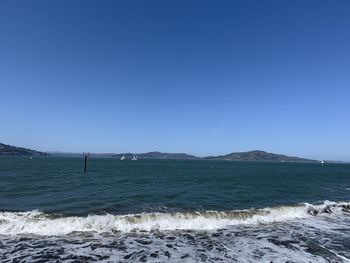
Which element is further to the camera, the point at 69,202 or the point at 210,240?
the point at 69,202

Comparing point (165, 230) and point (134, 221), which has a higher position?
point (134, 221)

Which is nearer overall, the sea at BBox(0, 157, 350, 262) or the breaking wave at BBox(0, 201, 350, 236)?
the sea at BBox(0, 157, 350, 262)

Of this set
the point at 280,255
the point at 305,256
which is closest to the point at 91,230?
the point at 280,255

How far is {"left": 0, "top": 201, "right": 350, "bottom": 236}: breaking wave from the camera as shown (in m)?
18.4

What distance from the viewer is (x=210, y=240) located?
1697 centimetres

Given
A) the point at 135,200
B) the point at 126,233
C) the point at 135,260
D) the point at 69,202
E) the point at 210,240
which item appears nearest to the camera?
the point at 135,260

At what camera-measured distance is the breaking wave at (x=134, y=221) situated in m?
18.4

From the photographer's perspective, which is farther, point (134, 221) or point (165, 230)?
point (134, 221)

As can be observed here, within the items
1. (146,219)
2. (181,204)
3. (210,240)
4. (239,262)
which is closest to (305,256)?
(239,262)

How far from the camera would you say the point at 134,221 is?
20.6 meters

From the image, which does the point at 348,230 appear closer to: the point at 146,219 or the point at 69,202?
the point at 146,219

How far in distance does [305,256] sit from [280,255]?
1.18m

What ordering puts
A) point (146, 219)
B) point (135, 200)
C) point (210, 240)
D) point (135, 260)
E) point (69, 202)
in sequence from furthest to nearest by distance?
point (135, 200), point (69, 202), point (146, 219), point (210, 240), point (135, 260)

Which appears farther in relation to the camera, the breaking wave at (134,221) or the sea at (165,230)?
the breaking wave at (134,221)
